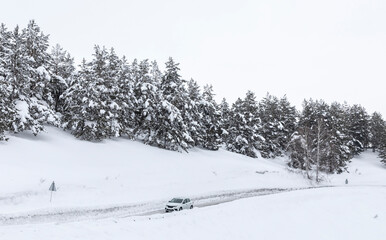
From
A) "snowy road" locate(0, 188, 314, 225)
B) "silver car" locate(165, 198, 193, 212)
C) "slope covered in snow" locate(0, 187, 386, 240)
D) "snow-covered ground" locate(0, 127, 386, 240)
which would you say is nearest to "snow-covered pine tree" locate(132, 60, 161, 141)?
"snow-covered ground" locate(0, 127, 386, 240)

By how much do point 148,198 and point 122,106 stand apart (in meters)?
18.8

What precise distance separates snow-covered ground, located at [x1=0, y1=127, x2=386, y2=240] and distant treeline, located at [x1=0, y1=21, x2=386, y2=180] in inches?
95.7

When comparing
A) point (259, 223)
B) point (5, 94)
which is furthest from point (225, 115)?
point (259, 223)

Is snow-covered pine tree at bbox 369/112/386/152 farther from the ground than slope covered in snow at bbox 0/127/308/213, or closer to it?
farther from the ground

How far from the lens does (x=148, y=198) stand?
28.3m

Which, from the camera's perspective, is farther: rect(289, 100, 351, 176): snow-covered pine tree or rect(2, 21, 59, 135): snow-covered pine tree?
rect(289, 100, 351, 176): snow-covered pine tree

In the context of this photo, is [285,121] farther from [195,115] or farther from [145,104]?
[145,104]

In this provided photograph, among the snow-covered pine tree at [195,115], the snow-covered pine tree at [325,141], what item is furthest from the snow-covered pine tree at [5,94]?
the snow-covered pine tree at [325,141]

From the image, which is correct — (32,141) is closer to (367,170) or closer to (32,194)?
(32,194)

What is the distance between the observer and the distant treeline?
34.6 m

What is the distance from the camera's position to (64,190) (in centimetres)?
2461

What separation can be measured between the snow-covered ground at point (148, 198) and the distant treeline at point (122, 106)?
2.43 metres

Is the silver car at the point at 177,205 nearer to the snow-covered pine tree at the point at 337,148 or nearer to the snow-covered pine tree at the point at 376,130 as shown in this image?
the snow-covered pine tree at the point at 337,148

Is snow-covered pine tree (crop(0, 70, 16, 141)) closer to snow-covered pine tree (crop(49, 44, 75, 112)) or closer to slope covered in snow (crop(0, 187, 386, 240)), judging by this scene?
snow-covered pine tree (crop(49, 44, 75, 112))
